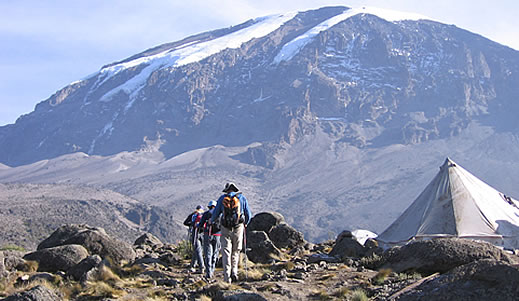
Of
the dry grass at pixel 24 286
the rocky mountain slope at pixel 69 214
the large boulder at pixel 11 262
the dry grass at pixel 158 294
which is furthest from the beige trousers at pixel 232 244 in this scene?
the rocky mountain slope at pixel 69 214

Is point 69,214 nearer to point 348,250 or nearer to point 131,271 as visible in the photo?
point 348,250

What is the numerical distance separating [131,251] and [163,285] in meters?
4.92

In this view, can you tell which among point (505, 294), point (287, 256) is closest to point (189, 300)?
point (505, 294)

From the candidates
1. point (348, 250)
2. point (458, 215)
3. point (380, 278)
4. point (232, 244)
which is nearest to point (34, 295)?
point (232, 244)

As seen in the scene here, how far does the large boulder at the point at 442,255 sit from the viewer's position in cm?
1142

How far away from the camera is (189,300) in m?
10.0

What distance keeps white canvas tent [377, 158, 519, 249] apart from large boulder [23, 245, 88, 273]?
38.5ft

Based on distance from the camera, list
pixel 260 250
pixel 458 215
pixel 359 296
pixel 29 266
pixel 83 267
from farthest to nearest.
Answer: pixel 458 215, pixel 260 250, pixel 29 266, pixel 83 267, pixel 359 296

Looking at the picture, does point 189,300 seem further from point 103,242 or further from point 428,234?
point 428,234

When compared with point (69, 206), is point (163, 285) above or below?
above

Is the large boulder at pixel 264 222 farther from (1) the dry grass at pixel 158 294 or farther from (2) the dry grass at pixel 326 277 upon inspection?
(1) the dry grass at pixel 158 294

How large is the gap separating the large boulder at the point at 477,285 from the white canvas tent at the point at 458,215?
12.6 meters

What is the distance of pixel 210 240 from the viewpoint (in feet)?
43.7

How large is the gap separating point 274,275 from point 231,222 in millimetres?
1667
